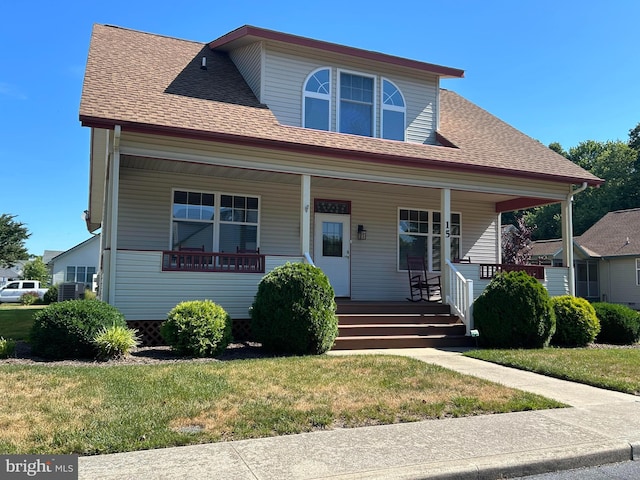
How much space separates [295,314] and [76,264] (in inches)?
1536

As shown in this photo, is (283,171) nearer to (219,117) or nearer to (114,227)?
(219,117)

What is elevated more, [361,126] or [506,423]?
[361,126]

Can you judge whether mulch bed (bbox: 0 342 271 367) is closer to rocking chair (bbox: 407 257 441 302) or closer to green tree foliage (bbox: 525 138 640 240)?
rocking chair (bbox: 407 257 441 302)

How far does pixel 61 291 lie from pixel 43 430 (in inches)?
764

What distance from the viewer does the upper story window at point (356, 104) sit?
13.1 m

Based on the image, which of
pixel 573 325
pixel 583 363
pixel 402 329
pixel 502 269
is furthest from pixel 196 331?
pixel 502 269

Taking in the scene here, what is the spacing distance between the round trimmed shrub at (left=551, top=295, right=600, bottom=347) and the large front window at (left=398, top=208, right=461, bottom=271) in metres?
4.17

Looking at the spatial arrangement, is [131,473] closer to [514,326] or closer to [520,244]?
[514,326]

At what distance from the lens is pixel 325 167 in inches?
448

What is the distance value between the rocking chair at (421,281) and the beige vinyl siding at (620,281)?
57.2 feet

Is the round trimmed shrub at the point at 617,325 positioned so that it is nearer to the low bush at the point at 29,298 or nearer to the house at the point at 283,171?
the house at the point at 283,171

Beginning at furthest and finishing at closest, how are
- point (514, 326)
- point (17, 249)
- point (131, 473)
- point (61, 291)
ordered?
point (17, 249) → point (61, 291) → point (514, 326) → point (131, 473)

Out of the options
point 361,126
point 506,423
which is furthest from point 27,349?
point 361,126

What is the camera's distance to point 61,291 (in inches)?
861
